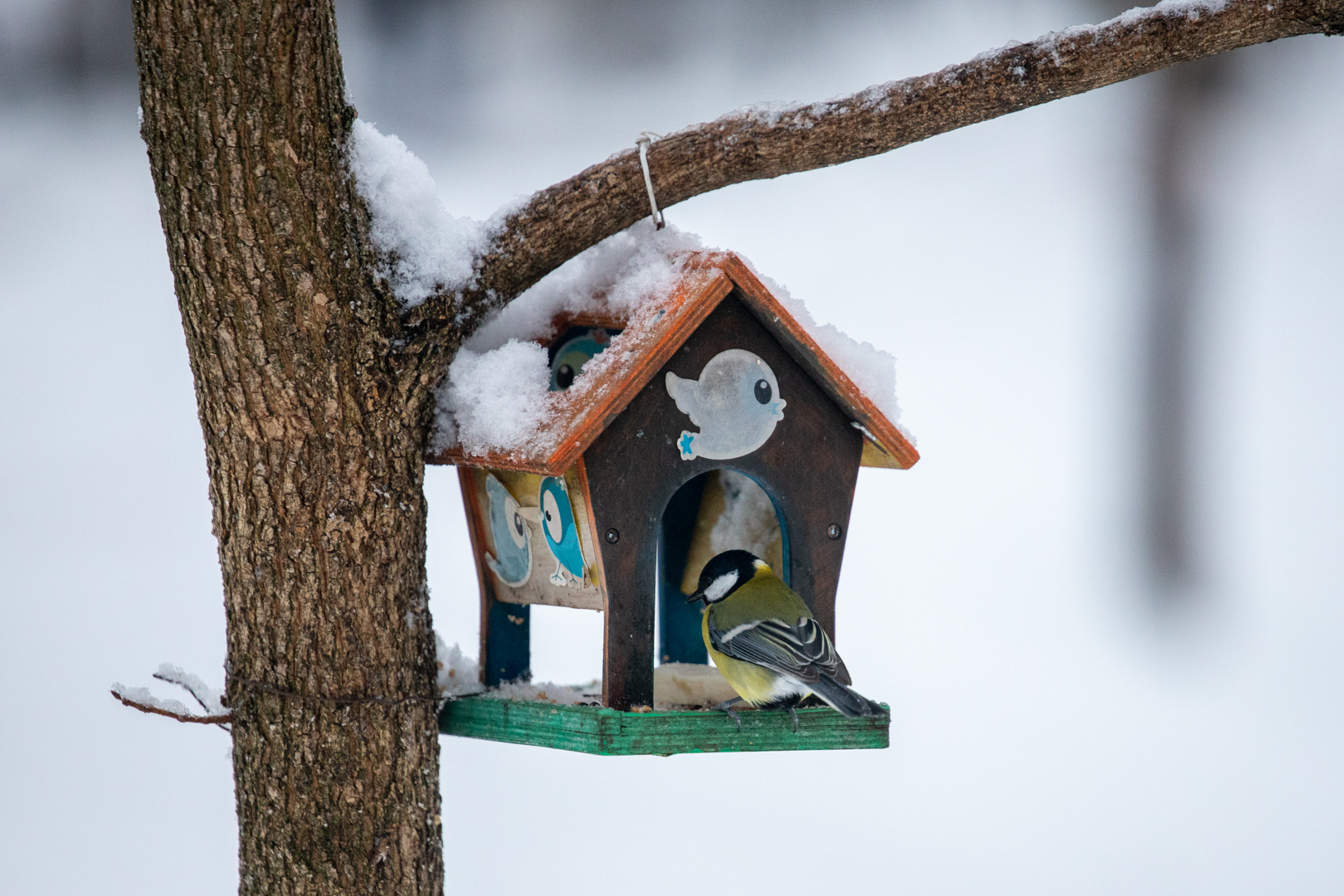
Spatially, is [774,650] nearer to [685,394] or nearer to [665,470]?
[665,470]

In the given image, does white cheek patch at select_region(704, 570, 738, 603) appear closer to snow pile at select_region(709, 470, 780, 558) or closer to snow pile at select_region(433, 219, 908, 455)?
snow pile at select_region(709, 470, 780, 558)

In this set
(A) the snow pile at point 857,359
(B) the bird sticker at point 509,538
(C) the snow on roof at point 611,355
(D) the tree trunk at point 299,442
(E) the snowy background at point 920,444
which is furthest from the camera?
(E) the snowy background at point 920,444

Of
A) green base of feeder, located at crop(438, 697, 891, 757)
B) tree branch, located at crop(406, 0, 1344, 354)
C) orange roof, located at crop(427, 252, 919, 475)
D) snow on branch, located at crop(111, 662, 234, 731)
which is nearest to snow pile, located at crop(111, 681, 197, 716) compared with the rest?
snow on branch, located at crop(111, 662, 234, 731)

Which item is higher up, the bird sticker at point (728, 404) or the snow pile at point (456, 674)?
the bird sticker at point (728, 404)

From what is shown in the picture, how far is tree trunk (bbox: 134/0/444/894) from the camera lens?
6.25 ft

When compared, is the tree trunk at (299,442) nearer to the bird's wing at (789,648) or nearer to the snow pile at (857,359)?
the bird's wing at (789,648)

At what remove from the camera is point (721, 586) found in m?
2.38

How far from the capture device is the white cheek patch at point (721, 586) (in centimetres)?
235

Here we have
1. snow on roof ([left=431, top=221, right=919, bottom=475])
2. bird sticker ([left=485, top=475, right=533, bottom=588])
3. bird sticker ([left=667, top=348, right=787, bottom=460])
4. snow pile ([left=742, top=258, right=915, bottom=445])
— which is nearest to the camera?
snow on roof ([left=431, top=221, right=919, bottom=475])

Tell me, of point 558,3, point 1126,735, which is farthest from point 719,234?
point 1126,735

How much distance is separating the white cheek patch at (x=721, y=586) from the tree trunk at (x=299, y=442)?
0.59 meters

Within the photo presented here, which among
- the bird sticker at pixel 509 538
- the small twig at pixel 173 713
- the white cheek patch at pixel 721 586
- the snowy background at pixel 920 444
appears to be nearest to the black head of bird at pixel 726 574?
the white cheek patch at pixel 721 586

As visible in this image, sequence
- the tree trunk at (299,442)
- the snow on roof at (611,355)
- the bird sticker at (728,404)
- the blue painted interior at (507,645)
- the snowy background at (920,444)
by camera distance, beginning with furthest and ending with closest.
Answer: the snowy background at (920,444) → the blue painted interior at (507,645) → the bird sticker at (728,404) → the snow on roof at (611,355) → the tree trunk at (299,442)

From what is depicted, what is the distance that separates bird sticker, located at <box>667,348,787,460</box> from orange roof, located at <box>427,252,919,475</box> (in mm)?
77
